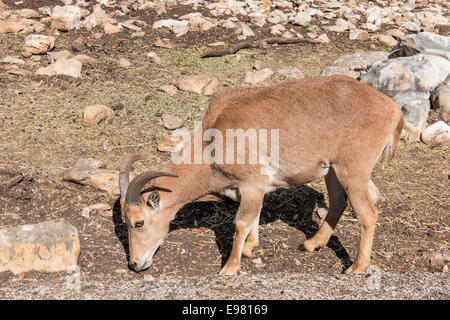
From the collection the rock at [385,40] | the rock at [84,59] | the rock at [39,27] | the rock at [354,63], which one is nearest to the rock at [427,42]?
the rock at [354,63]

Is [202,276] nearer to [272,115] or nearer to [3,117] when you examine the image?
[272,115]

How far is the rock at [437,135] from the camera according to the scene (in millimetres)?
9453

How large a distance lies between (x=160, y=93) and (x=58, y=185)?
323cm

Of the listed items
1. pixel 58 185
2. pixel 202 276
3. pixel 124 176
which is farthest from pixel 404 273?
pixel 58 185

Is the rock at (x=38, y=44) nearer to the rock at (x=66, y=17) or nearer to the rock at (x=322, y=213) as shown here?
the rock at (x=66, y=17)

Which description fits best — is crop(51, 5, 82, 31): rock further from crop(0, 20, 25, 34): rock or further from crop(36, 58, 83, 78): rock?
crop(36, 58, 83, 78): rock

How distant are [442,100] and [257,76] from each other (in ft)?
11.1

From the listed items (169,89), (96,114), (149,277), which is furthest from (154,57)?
(149,277)

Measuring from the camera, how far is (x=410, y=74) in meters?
10.2

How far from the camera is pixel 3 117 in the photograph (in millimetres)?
9398

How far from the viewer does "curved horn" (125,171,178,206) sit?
Answer: 5989mm

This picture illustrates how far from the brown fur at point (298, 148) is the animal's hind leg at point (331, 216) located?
43 centimetres

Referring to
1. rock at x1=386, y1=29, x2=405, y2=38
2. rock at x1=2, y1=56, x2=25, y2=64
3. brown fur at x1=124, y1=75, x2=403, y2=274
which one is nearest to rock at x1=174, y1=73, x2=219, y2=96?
rock at x1=2, y1=56, x2=25, y2=64

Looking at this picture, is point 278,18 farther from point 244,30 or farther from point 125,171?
point 125,171
